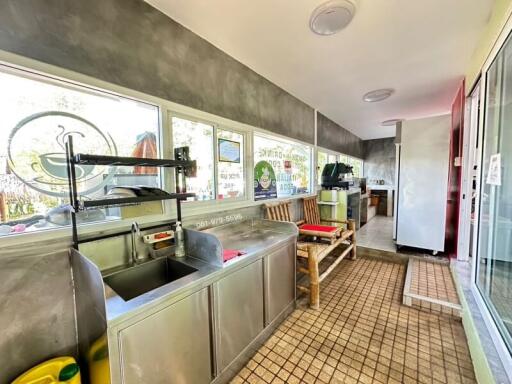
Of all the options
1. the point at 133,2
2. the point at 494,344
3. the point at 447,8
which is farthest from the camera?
the point at 447,8

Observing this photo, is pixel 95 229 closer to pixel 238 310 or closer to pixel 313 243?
pixel 238 310

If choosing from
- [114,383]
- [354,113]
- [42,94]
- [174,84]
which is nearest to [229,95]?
[174,84]

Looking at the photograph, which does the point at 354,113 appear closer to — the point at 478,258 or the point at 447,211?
the point at 447,211

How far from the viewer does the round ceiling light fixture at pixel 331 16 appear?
5.26 ft

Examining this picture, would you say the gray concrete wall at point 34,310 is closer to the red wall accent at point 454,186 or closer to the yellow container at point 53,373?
the yellow container at point 53,373

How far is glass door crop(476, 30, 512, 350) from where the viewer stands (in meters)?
1.46

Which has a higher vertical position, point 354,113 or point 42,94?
point 354,113

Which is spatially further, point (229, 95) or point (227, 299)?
point (229, 95)

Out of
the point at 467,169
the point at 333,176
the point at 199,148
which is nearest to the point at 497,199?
the point at 467,169

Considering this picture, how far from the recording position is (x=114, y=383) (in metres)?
0.95

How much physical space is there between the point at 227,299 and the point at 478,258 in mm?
2277

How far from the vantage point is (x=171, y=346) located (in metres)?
1.15

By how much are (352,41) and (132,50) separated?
1.95 meters

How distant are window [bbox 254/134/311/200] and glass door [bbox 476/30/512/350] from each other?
6.86ft
